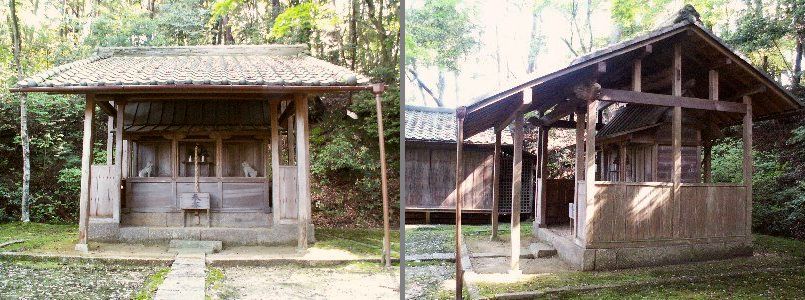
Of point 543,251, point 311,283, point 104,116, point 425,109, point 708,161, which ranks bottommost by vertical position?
point 311,283

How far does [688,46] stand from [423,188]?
6014 mm

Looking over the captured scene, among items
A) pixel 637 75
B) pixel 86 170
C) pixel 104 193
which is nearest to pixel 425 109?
pixel 637 75

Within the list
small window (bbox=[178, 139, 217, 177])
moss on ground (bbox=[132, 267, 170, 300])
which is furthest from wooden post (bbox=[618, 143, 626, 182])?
moss on ground (bbox=[132, 267, 170, 300])

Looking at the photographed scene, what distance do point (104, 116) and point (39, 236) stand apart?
4303mm

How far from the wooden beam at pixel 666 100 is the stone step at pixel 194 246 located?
5886 millimetres

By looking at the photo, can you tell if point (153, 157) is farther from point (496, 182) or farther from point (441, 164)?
point (496, 182)

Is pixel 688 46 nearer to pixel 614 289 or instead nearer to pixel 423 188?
pixel 614 289

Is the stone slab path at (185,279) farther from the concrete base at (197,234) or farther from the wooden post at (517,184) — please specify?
the wooden post at (517,184)

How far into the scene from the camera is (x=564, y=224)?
984 centimetres

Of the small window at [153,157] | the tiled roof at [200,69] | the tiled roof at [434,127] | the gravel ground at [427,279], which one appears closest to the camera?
the gravel ground at [427,279]

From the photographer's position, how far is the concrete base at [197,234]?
8.40m

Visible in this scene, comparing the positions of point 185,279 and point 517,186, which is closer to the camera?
point 185,279

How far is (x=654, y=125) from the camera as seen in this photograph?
8367 mm

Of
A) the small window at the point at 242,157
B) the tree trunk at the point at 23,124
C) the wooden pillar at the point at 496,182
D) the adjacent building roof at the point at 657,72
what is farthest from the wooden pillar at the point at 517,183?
the tree trunk at the point at 23,124
